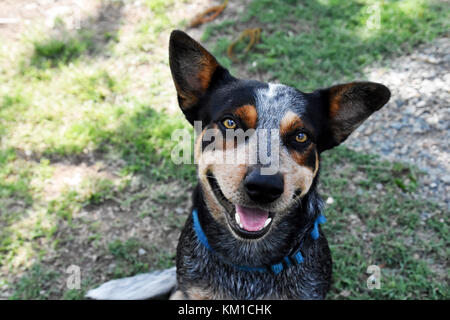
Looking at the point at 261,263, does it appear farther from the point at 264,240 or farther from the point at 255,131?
the point at 255,131

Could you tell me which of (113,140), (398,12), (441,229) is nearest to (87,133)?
(113,140)

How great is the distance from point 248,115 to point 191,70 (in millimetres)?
608

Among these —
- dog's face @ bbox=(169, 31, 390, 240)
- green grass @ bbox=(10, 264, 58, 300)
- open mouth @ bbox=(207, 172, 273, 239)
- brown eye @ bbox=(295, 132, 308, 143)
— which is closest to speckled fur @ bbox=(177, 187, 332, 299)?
dog's face @ bbox=(169, 31, 390, 240)

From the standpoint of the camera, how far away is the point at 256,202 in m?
2.56

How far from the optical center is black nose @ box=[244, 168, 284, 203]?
2.45m

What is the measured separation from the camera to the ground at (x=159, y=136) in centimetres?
420

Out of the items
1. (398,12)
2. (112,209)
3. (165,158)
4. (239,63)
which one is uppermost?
(398,12)

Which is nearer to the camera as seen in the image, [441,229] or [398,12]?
[441,229]

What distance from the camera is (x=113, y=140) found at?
17.1 feet

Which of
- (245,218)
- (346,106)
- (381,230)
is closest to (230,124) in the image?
(245,218)

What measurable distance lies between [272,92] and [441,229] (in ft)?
8.73

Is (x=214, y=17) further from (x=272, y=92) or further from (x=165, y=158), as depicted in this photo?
(x=272, y=92)

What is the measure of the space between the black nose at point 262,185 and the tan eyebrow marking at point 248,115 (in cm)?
43

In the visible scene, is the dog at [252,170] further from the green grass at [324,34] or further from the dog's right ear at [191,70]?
the green grass at [324,34]
